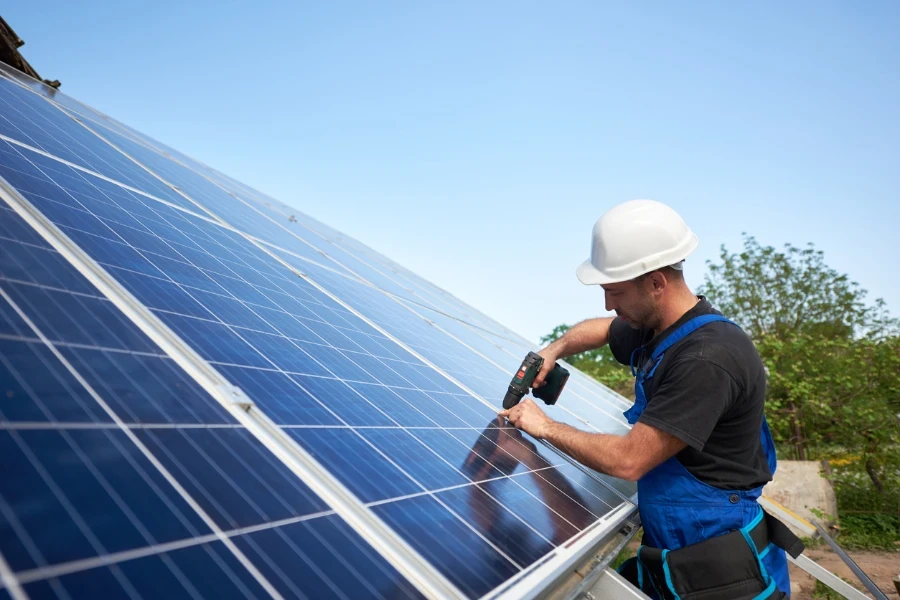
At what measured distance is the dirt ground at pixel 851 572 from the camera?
983 centimetres

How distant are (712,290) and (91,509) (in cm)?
2870

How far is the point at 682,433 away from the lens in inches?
131

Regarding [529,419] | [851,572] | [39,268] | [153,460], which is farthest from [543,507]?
[851,572]

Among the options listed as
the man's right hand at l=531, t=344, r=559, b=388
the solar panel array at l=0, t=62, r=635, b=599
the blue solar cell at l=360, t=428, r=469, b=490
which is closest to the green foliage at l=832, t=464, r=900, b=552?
the man's right hand at l=531, t=344, r=559, b=388

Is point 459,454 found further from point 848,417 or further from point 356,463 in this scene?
point 848,417

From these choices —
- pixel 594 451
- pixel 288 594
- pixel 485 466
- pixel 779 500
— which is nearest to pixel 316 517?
pixel 288 594

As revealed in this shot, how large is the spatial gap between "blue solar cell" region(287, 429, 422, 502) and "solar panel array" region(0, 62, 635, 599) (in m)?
0.01

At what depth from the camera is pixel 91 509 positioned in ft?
4.98

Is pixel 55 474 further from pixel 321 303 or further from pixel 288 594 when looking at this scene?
pixel 321 303

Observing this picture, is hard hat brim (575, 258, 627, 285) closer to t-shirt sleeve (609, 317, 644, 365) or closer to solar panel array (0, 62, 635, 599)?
t-shirt sleeve (609, 317, 644, 365)

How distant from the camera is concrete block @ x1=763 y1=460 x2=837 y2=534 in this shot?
44.1ft

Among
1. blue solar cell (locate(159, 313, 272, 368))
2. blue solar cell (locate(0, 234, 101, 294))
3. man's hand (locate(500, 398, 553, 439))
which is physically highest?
man's hand (locate(500, 398, 553, 439))

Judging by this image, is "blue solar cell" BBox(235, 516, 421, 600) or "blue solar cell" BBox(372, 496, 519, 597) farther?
"blue solar cell" BBox(372, 496, 519, 597)

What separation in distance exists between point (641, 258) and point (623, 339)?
1.35 m
